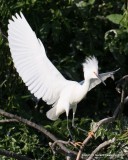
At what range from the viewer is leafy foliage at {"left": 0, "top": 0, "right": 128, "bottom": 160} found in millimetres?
5121

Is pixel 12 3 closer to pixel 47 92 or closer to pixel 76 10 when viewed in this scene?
pixel 76 10

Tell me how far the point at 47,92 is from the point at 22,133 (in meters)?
0.63

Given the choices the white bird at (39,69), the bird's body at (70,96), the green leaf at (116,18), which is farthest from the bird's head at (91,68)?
the green leaf at (116,18)

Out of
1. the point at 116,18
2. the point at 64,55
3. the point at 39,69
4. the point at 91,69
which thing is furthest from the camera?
the point at 64,55

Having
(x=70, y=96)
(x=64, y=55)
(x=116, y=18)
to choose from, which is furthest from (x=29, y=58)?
(x=64, y=55)

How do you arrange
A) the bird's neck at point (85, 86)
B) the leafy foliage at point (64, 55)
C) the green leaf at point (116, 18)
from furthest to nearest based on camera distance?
the leafy foliage at point (64, 55)
the green leaf at point (116, 18)
the bird's neck at point (85, 86)

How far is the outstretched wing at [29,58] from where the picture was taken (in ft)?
14.6

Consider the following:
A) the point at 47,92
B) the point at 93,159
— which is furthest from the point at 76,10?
the point at 93,159

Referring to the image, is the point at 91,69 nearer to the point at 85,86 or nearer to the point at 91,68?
the point at 91,68

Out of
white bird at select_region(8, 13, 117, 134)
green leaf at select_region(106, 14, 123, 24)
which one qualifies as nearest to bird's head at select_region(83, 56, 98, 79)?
white bird at select_region(8, 13, 117, 134)

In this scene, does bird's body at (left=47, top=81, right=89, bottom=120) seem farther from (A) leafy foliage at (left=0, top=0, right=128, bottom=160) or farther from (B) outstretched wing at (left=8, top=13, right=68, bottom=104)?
(A) leafy foliage at (left=0, top=0, right=128, bottom=160)

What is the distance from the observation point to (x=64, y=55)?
5.40 m

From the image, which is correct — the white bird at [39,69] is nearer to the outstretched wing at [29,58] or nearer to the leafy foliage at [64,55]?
the outstretched wing at [29,58]

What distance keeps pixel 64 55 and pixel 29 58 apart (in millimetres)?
891
